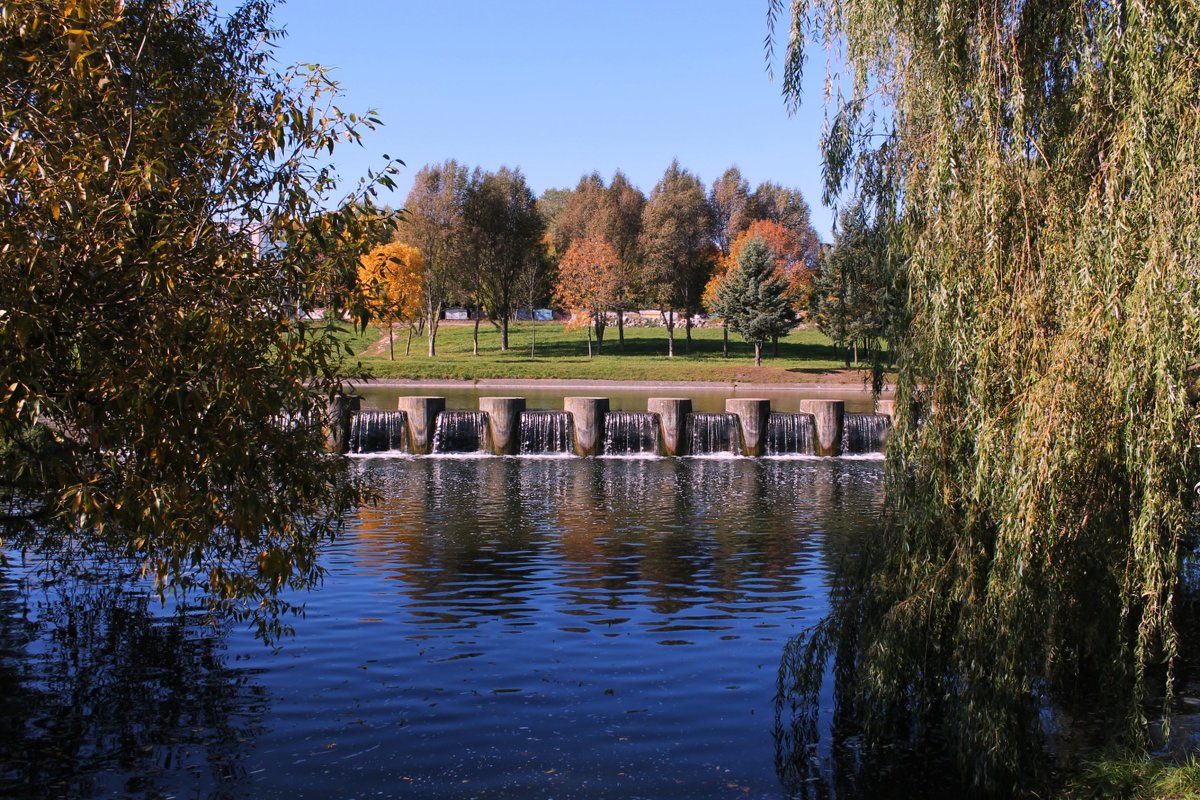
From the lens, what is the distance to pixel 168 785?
8.20 metres

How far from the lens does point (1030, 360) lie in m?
7.59

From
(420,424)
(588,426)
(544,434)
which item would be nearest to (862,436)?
(588,426)

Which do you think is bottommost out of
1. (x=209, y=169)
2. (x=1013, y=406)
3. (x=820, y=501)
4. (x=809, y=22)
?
(x=820, y=501)

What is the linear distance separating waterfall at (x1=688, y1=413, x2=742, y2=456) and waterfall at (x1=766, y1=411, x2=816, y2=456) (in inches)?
43.8

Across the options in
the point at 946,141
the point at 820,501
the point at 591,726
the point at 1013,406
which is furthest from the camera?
the point at 820,501

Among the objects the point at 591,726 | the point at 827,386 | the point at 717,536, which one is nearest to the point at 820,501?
the point at 717,536

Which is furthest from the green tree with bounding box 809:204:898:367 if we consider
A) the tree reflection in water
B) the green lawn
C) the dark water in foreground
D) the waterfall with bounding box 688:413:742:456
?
the green lawn

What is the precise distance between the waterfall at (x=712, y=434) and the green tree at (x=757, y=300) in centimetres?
3167

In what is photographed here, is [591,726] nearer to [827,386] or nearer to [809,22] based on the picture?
[809,22]

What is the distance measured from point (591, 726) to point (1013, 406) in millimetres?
4413

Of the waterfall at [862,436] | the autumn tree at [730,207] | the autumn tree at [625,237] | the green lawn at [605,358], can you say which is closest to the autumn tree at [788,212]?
the autumn tree at [730,207]

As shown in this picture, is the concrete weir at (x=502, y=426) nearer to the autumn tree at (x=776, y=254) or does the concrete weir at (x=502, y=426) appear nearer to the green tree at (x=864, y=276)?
the green tree at (x=864, y=276)

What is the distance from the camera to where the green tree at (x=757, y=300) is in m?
61.2

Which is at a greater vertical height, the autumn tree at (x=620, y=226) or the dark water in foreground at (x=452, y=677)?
the autumn tree at (x=620, y=226)
